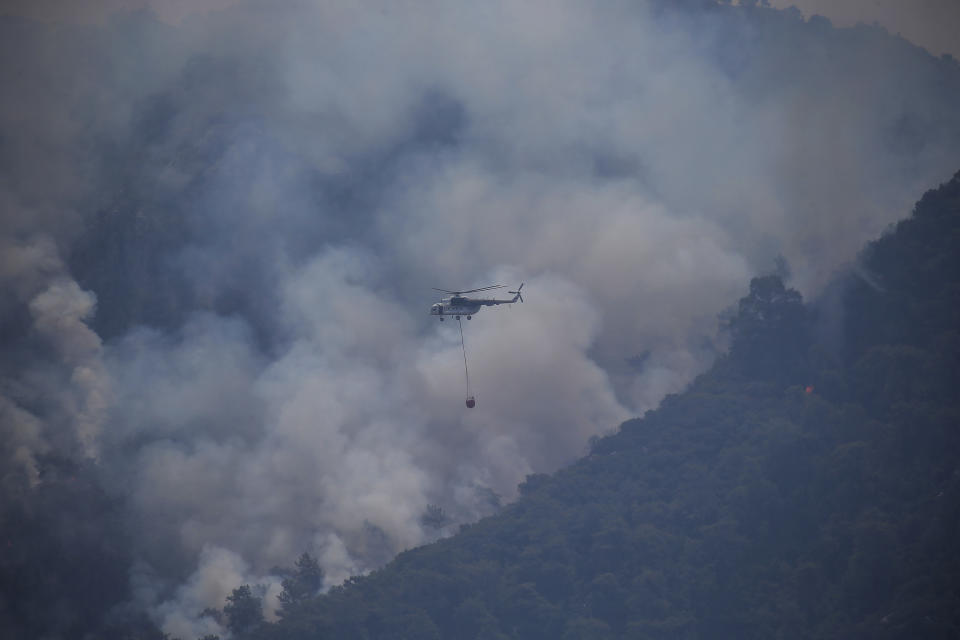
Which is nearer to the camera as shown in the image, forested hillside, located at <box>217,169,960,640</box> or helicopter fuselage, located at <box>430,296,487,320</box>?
helicopter fuselage, located at <box>430,296,487,320</box>

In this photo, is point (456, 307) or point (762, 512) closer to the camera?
point (456, 307)

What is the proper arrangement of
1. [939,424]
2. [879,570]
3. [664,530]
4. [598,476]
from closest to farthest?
[879,570] → [939,424] → [664,530] → [598,476]

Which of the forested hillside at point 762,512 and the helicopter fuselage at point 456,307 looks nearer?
the helicopter fuselage at point 456,307

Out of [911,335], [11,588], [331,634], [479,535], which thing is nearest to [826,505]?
[911,335]

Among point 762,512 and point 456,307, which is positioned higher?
point 456,307

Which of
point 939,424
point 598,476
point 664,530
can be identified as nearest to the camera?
point 939,424

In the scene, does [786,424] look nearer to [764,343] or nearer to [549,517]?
[764,343]

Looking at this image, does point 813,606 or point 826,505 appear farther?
point 826,505

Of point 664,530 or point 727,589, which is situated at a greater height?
point 664,530
